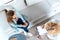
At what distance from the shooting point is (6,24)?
1214 millimetres

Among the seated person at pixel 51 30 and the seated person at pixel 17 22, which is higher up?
the seated person at pixel 17 22

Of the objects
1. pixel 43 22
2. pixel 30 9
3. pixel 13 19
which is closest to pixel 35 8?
pixel 30 9

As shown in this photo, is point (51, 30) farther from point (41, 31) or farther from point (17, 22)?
point (17, 22)

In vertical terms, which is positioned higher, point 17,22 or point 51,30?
point 17,22

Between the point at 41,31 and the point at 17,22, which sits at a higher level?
the point at 17,22

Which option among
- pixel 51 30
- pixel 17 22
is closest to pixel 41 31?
pixel 51 30

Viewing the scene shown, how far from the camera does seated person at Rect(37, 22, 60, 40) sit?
1.18m

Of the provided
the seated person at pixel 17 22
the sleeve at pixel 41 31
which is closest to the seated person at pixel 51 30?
the sleeve at pixel 41 31

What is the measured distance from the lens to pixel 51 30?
47.5 inches

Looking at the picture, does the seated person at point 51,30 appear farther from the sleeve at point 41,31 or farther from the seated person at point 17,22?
the seated person at point 17,22

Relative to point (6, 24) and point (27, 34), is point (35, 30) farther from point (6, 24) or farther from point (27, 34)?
point (6, 24)

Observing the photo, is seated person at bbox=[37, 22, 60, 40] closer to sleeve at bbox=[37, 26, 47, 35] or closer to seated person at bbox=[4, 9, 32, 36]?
sleeve at bbox=[37, 26, 47, 35]

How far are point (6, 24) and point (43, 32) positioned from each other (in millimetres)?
304

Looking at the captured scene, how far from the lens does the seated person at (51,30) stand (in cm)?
118
